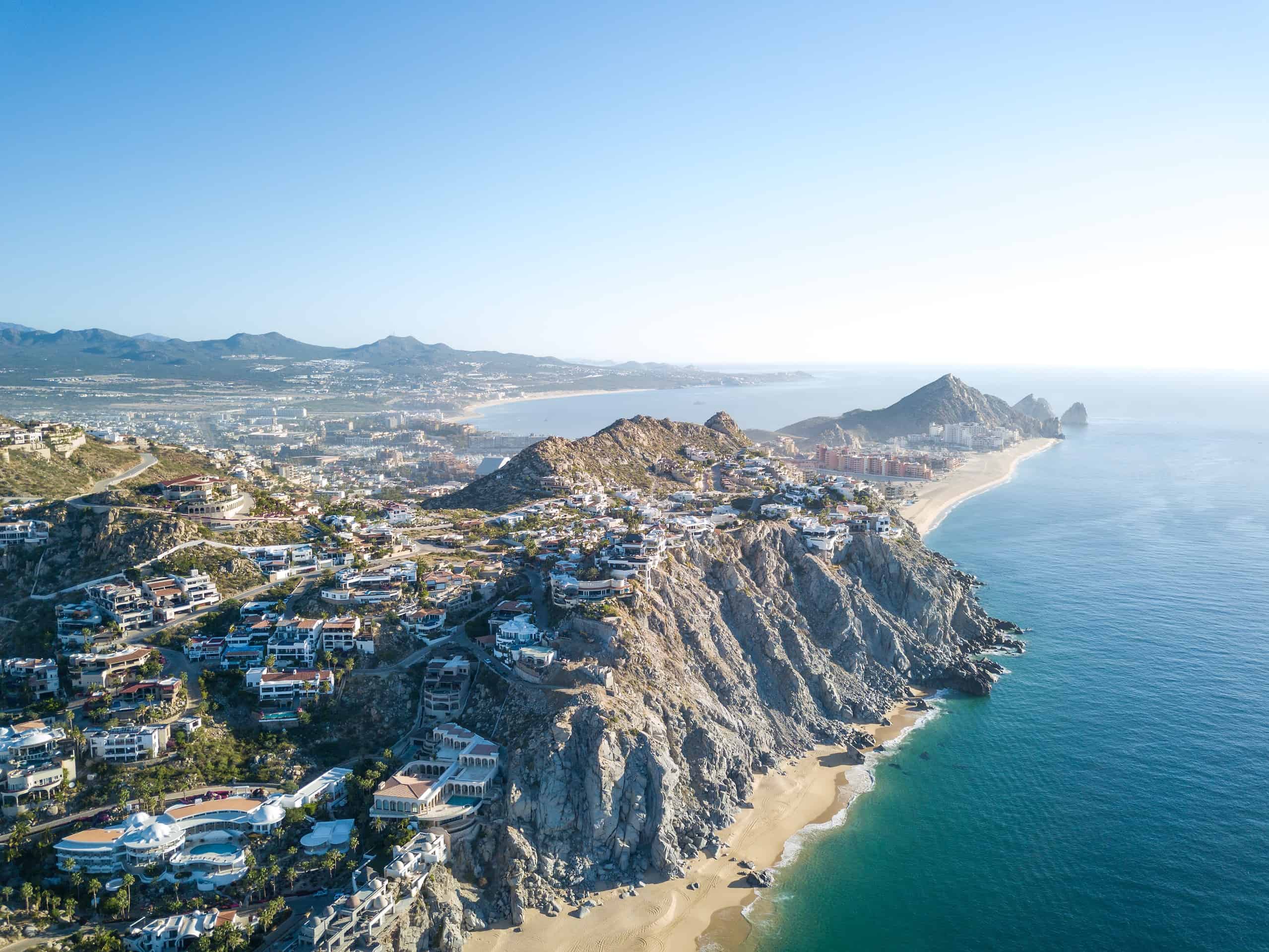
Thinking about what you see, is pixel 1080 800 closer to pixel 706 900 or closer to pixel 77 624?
pixel 706 900

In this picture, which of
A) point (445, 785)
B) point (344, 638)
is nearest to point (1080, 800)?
point (445, 785)

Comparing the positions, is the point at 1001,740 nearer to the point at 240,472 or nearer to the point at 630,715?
the point at 630,715

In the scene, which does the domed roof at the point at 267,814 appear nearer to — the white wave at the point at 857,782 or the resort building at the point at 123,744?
the resort building at the point at 123,744

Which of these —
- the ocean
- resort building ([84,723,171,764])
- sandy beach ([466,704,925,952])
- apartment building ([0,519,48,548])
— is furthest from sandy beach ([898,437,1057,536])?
apartment building ([0,519,48,548])

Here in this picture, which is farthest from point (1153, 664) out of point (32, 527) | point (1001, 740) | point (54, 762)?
point (32, 527)

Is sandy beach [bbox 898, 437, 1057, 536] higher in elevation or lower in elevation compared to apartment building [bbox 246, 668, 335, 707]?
higher

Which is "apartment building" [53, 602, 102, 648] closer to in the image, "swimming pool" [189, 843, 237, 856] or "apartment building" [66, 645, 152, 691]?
"apartment building" [66, 645, 152, 691]

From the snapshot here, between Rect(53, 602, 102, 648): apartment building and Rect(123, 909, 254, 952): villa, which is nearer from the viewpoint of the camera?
Rect(123, 909, 254, 952): villa

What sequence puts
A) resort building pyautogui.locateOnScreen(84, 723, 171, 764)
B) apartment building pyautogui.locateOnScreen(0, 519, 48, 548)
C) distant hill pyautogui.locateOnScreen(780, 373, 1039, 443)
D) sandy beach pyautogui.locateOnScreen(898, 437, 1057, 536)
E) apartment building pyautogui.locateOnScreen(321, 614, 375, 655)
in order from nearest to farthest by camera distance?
resort building pyautogui.locateOnScreen(84, 723, 171, 764) → apartment building pyautogui.locateOnScreen(321, 614, 375, 655) → apartment building pyautogui.locateOnScreen(0, 519, 48, 548) → sandy beach pyautogui.locateOnScreen(898, 437, 1057, 536) → distant hill pyautogui.locateOnScreen(780, 373, 1039, 443)

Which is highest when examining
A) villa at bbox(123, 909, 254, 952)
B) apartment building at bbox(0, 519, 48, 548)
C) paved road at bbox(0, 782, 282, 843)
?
apartment building at bbox(0, 519, 48, 548)
